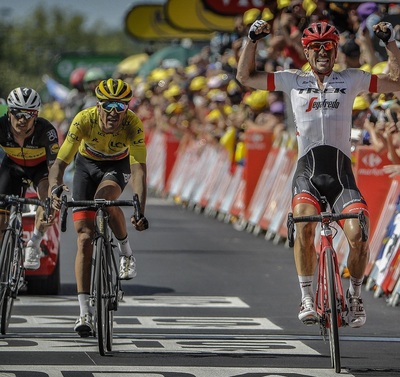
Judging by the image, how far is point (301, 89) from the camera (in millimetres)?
11391

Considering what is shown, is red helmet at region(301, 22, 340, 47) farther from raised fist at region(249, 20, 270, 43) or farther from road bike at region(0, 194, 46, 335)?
road bike at region(0, 194, 46, 335)

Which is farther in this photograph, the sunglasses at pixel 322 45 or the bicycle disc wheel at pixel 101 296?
the sunglasses at pixel 322 45

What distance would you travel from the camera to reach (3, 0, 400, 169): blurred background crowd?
56.9ft

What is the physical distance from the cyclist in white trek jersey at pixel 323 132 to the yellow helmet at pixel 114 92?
36.6 inches

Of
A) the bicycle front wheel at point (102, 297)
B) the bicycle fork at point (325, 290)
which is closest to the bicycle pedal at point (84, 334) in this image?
the bicycle front wheel at point (102, 297)

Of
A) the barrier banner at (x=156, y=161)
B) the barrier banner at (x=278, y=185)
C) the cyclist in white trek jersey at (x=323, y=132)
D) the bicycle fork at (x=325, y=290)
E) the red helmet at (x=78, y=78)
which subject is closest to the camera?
the bicycle fork at (x=325, y=290)

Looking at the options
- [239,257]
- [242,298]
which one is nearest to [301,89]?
[242,298]

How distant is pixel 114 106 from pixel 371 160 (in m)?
5.16

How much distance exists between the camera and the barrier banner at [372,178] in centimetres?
1641

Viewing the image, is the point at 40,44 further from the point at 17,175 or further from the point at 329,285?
the point at 329,285

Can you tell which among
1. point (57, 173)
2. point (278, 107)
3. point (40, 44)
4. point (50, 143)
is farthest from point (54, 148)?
point (40, 44)

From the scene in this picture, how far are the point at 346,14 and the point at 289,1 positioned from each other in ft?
3.65

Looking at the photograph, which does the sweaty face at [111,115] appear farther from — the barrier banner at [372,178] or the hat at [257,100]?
the hat at [257,100]

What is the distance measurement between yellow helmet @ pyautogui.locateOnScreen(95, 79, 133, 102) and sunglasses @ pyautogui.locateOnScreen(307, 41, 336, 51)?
1.48m
